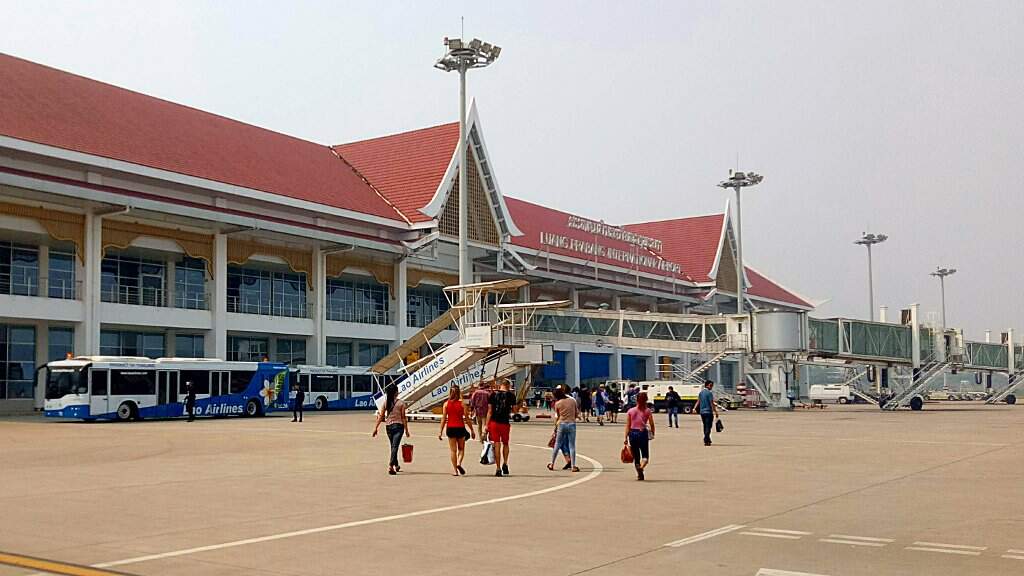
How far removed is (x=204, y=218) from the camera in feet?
164

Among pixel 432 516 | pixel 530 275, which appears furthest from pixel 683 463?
pixel 530 275

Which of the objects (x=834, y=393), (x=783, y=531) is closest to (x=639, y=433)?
(x=783, y=531)

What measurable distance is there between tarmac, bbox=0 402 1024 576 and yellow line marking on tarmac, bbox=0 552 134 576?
45 mm

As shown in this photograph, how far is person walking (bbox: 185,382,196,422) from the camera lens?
41.0 meters

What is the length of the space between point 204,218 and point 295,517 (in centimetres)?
3991

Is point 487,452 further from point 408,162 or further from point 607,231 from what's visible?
point 607,231

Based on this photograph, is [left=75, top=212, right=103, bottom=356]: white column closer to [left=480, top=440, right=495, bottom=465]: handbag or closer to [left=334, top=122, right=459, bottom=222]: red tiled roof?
[left=334, top=122, right=459, bottom=222]: red tiled roof

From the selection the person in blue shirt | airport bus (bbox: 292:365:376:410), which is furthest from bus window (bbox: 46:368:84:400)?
the person in blue shirt

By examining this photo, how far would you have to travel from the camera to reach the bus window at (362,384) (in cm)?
5751

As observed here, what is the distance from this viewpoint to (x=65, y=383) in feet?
129

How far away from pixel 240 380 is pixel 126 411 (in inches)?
224

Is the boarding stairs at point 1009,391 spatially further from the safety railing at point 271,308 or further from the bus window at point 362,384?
the safety railing at point 271,308

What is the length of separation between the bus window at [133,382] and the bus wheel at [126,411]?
0.43 meters

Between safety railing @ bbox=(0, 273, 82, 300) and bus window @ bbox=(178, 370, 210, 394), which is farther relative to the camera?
safety railing @ bbox=(0, 273, 82, 300)
